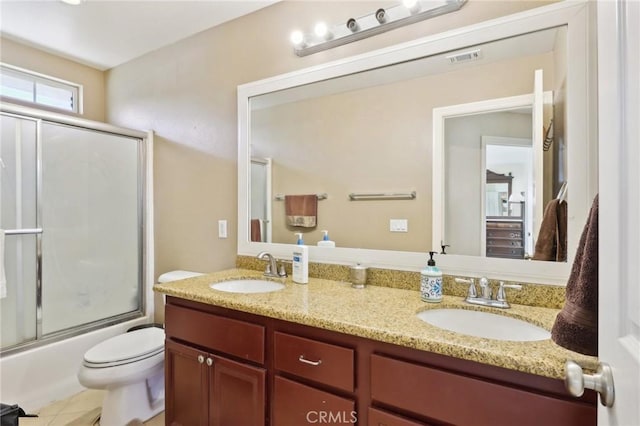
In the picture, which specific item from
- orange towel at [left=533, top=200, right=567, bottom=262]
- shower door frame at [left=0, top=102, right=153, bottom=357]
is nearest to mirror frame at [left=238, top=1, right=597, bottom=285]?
orange towel at [left=533, top=200, right=567, bottom=262]

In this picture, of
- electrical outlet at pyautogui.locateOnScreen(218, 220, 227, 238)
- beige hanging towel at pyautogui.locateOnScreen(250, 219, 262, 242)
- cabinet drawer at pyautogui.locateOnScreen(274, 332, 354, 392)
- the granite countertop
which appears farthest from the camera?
electrical outlet at pyautogui.locateOnScreen(218, 220, 227, 238)

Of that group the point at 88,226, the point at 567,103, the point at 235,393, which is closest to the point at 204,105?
the point at 88,226

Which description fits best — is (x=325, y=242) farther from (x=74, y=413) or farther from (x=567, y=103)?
(x=74, y=413)

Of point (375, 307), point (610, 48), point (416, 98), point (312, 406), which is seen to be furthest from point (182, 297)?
point (610, 48)

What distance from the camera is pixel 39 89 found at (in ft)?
8.45

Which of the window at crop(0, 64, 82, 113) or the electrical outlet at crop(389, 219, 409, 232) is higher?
the window at crop(0, 64, 82, 113)

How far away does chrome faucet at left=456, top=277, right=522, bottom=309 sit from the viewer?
4.07ft

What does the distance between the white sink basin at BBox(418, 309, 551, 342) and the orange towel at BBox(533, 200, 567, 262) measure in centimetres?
30

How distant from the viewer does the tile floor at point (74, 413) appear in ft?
6.14

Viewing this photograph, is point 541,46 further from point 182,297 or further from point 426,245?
point 182,297

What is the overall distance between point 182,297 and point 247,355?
44 centimetres

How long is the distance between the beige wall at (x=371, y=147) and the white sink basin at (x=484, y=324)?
1.07 feet

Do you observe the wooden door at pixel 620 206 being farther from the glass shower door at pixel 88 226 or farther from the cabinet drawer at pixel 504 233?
the glass shower door at pixel 88 226

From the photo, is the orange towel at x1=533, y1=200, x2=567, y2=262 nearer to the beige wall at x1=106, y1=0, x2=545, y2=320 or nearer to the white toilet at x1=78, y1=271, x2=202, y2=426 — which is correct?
the beige wall at x1=106, y1=0, x2=545, y2=320
